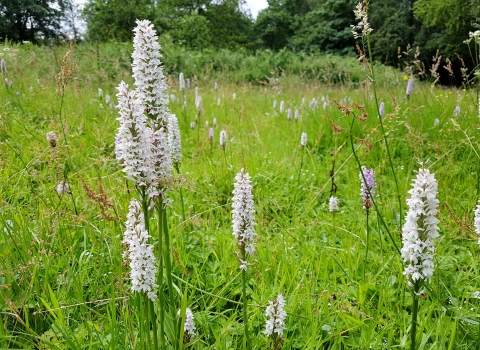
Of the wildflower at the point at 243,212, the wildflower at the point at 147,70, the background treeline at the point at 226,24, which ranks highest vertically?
the background treeline at the point at 226,24

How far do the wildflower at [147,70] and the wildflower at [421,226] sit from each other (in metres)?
0.97

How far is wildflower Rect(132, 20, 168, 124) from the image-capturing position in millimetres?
1431

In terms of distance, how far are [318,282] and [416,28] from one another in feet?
119

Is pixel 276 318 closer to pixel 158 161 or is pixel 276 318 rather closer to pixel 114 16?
pixel 158 161

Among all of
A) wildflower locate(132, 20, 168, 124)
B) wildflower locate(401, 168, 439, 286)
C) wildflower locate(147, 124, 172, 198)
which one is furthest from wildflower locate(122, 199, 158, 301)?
wildflower locate(401, 168, 439, 286)

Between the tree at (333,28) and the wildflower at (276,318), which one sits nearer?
the wildflower at (276,318)

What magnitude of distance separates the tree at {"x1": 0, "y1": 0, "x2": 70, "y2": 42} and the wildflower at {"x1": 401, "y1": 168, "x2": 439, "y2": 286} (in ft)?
101

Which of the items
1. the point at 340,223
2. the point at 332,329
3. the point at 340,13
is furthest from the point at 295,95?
the point at 340,13

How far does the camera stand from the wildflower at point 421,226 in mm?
1222

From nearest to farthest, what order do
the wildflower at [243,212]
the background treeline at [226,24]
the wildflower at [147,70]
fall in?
the wildflower at [147,70] < the wildflower at [243,212] < the background treeline at [226,24]

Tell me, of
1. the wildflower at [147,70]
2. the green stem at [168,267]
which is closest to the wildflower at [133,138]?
the wildflower at [147,70]

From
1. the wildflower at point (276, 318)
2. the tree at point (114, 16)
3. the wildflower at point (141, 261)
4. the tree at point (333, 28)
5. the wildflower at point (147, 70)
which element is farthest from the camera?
the tree at point (333, 28)

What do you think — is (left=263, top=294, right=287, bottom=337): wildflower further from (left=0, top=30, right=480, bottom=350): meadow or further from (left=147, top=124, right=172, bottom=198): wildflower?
(left=147, top=124, right=172, bottom=198): wildflower

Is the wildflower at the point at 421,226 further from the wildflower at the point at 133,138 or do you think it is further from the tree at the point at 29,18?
the tree at the point at 29,18
